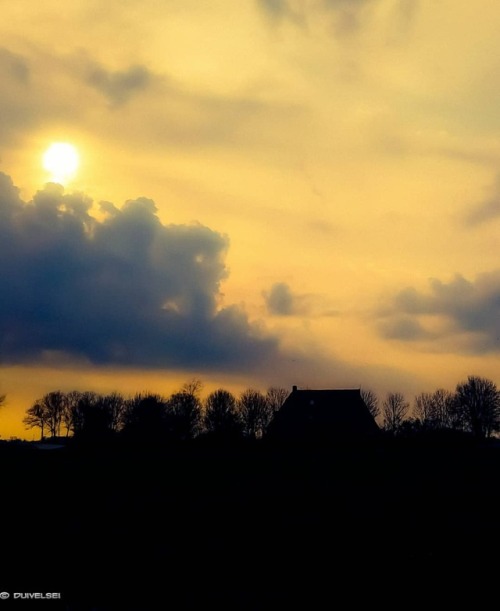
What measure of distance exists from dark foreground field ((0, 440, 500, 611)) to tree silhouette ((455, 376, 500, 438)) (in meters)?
73.0

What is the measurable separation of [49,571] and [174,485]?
7553 mm

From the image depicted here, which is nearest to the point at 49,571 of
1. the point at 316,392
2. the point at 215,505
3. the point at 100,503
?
the point at 100,503

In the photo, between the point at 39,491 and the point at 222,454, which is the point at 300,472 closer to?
the point at 222,454

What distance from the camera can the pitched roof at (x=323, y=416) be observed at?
245 feet

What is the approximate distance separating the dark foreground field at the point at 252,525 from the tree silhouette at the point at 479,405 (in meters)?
73.0

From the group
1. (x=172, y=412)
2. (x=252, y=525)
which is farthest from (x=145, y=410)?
(x=252, y=525)

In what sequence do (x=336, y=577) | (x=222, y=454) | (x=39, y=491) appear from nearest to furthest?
(x=336, y=577), (x=39, y=491), (x=222, y=454)

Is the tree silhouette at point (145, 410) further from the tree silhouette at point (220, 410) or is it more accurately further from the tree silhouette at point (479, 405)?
the tree silhouette at point (479, 405)

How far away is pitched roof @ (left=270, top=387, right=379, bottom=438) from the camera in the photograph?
7475cm

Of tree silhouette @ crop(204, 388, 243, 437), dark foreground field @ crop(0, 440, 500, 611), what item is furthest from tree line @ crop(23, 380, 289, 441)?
dark foreground field @ crop(0, 440, 500, 611)

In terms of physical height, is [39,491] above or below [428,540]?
above

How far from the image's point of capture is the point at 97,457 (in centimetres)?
3369

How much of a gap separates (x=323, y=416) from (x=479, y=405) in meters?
41.2

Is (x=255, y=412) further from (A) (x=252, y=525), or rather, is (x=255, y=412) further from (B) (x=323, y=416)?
(A) (x=252, y=525)
